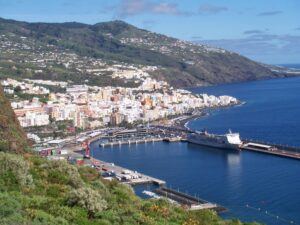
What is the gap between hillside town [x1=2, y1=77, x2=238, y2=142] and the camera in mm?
37406

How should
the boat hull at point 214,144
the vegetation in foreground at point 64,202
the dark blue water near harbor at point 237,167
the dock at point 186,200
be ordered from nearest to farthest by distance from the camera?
the vegetation in foreground at point 64,202 → the dock at point 186,200 → the dark blue water near harbor at point 237,167 → the boat hull at point 214,144

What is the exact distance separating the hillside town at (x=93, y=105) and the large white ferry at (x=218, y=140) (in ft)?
28.1

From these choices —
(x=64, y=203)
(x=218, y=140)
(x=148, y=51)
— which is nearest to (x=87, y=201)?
(x=64, y=203)

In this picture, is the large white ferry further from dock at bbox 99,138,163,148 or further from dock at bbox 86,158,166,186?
dock at bbox 86,158,166,186

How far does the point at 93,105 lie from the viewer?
140ft

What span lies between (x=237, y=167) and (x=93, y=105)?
68.6ft

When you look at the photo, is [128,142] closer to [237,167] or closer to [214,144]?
[214,144]

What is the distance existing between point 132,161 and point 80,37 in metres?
69.0

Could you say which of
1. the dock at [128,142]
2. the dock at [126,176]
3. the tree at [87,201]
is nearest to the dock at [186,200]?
the dock at [126,176]

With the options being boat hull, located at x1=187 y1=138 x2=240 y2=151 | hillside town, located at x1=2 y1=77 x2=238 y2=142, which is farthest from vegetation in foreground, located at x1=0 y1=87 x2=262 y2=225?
hillside town, located at x1=2 y1=77 x2=238 y2=142

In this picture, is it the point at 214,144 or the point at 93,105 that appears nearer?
the point at 214,144

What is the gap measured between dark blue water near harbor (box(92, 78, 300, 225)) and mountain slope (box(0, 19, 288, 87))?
32.5 m

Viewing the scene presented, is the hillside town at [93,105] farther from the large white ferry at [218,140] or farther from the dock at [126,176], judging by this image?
the dock at [126,176]

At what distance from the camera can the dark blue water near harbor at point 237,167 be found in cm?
1622
